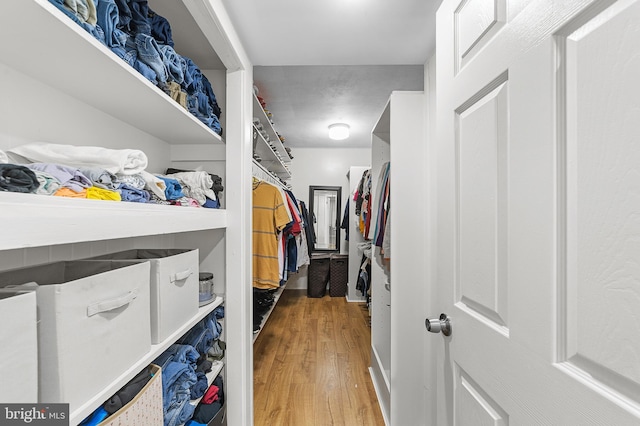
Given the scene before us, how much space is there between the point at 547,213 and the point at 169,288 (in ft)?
3.52

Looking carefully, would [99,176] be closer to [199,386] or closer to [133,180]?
[133,180]

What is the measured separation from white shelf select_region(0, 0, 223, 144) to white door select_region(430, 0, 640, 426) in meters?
0.95

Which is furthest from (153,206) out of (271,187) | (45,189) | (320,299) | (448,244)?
(320,299)

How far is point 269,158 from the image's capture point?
10.9ft

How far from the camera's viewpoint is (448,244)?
0.92 m

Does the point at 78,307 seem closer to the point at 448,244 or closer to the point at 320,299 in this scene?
the point at 448,244

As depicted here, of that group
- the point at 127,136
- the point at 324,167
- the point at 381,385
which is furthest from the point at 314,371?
the point at 324,167

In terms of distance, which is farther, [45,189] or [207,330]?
[207,330]

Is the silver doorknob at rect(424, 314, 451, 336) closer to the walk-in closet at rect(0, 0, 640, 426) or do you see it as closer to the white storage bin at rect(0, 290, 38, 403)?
the walk-in closet at rect(0, 0, 640, 426)

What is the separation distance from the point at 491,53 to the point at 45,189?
1.03 m

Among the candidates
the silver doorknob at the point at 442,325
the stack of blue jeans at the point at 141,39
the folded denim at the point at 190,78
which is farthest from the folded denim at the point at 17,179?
the silver doorknob at the point at 442,325

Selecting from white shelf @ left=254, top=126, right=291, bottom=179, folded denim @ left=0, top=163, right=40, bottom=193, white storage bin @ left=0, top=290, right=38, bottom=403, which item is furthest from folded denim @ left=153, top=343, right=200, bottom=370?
white shelf @ left=254, top=126, right=291, bottom=179

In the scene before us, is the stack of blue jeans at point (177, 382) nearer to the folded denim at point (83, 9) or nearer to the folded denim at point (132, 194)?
the folded denim at point (132, 194)

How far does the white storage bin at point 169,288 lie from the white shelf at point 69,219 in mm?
156
